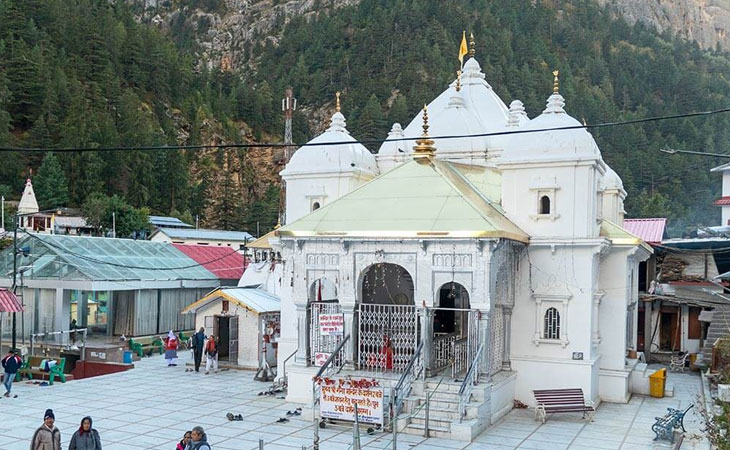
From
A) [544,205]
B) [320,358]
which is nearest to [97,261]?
[320,358]

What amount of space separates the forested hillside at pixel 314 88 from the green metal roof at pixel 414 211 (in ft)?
151

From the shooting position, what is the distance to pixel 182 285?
30750 mm

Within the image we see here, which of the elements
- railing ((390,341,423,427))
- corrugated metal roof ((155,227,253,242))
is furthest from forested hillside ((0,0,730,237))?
railing ((390,341,423,427))

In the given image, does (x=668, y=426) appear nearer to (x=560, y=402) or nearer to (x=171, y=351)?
(x=560, y=402)

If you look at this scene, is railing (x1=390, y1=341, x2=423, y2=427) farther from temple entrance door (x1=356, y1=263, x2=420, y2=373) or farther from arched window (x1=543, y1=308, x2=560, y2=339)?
arched window (x1=543, y1=308, x2=560, y2=339)

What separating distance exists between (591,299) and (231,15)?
132573mm

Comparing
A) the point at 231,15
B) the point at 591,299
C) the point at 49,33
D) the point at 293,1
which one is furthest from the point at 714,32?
the point at 591,299

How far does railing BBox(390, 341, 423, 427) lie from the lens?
48.4 ft

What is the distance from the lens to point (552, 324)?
17.8 meters

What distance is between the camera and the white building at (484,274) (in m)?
15.7

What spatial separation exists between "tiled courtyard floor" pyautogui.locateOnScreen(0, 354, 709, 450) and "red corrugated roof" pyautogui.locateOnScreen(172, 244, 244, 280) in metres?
14.2

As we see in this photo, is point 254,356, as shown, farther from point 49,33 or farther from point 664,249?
point 49,33

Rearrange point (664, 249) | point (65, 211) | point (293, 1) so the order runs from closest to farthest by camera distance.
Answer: point (664, 249) < point (65, 211) < point (293, 1)

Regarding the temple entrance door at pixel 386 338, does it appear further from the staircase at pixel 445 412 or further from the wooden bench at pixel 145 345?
the wooden bench at pixel 145 345
